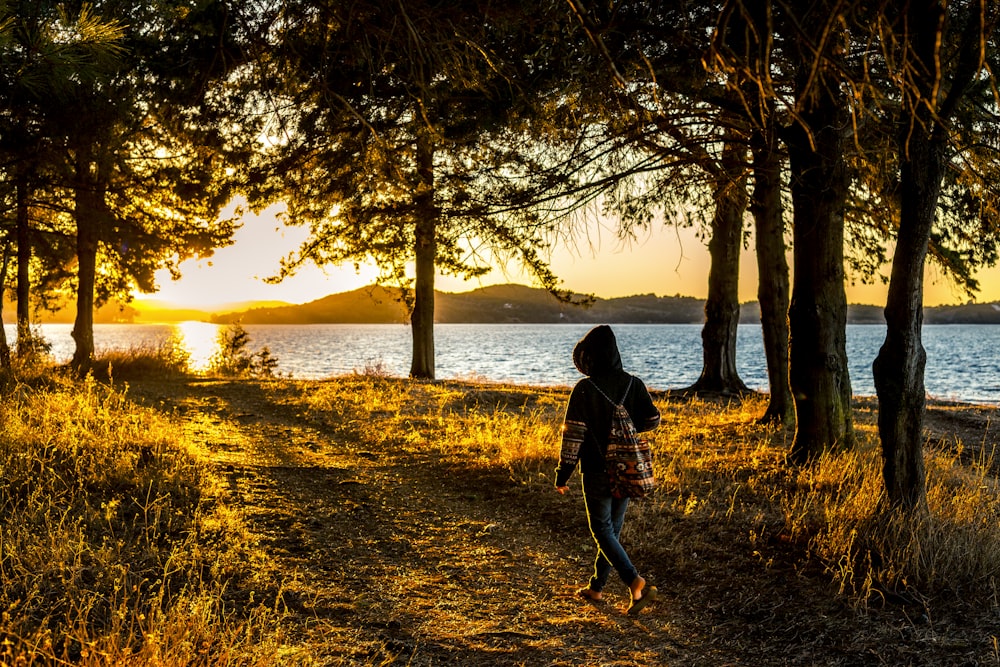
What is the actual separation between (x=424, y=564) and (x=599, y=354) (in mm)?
2272

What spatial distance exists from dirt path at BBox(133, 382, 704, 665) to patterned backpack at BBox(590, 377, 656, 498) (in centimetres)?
92

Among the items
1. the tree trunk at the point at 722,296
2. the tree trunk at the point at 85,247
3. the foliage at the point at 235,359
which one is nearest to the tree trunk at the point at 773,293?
the tree trunk at the point at 722,296

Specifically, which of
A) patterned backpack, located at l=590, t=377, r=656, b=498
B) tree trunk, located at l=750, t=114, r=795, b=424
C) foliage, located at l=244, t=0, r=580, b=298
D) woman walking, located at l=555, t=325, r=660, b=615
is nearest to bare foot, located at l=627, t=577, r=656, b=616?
woman walking, located at l=555, t=325, r=660, b=615

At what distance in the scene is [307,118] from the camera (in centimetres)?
809

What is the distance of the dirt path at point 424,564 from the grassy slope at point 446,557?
0.9 inches

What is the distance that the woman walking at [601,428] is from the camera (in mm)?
4578

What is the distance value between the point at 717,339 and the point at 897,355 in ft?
33.7

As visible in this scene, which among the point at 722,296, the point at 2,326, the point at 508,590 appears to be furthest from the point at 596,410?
the point at 2,326

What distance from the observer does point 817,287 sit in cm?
794

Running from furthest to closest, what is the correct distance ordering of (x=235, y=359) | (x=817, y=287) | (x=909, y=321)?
(x=235, y=359)
(x=817, y=287)
(x=909, y=321)

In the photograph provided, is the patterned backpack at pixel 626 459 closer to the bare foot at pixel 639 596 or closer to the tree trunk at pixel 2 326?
the bare foot at pixel 639 596

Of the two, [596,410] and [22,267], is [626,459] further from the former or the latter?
[22,267]

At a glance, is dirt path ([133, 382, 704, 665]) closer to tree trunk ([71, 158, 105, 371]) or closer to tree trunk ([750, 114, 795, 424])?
tree trunk ([750, 114, 795, 424])

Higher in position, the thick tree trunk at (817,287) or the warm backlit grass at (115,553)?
the thick tree trunk at (817,287)
